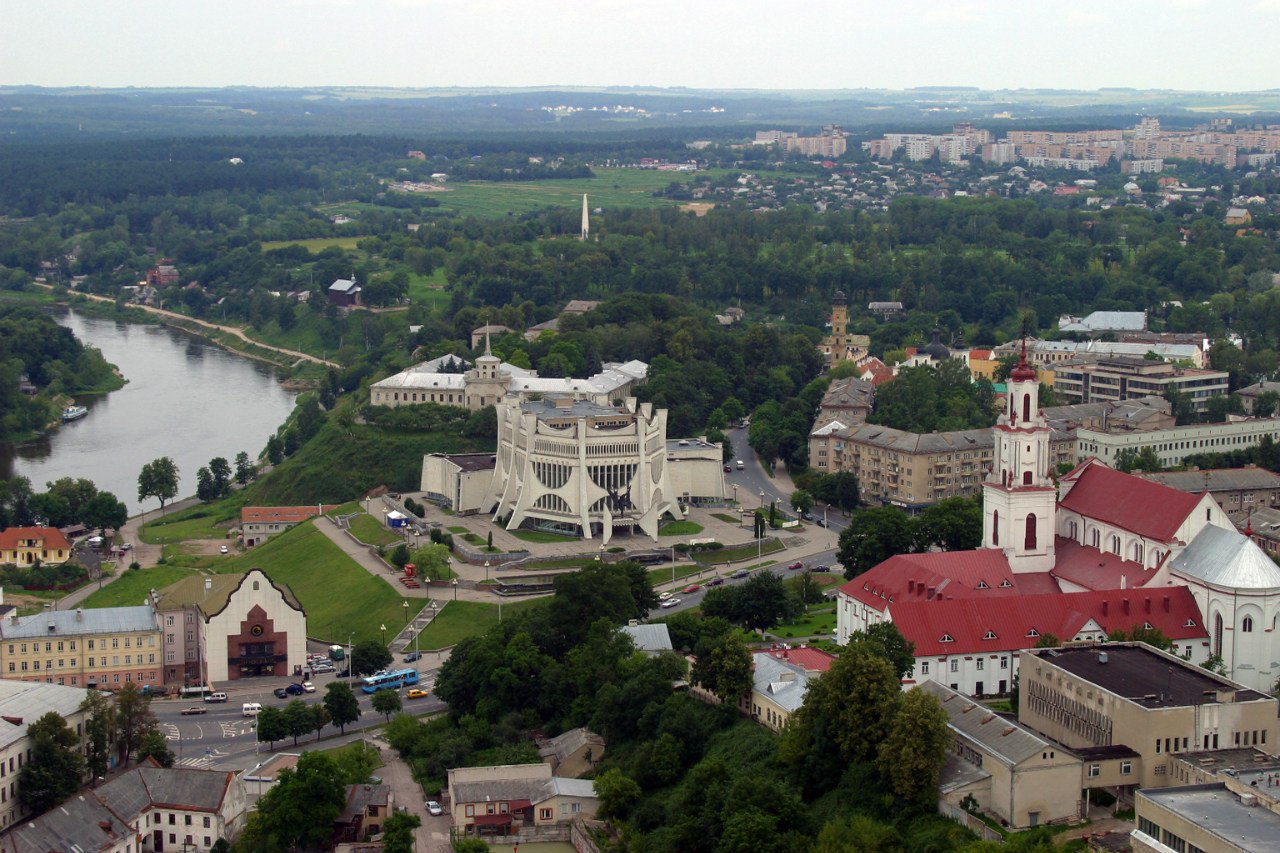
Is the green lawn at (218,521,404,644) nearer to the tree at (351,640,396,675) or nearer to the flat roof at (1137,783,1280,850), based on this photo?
the tree at (351,640,396,675)

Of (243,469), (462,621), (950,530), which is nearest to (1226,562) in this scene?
(950,530)

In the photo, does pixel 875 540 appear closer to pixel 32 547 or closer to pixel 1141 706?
pixel 1141 706

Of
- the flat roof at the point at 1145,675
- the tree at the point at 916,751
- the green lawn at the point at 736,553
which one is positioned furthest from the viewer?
the green lawn at the point at 736,553

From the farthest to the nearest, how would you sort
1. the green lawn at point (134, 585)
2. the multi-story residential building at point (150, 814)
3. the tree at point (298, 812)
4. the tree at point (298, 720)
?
1. the green lawn at point (134, 585)
2. the tree at point (298, 720)
3. the tree at point (298, 812)
4. the multi-story residential building at point (150, 814)

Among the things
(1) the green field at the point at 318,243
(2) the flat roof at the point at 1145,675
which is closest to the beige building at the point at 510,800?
(2) the flat roof at the point at 1145,675

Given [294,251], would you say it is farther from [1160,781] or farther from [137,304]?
[1160,781]

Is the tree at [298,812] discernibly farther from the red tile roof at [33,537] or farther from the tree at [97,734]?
the red tile roof at [33,537]
